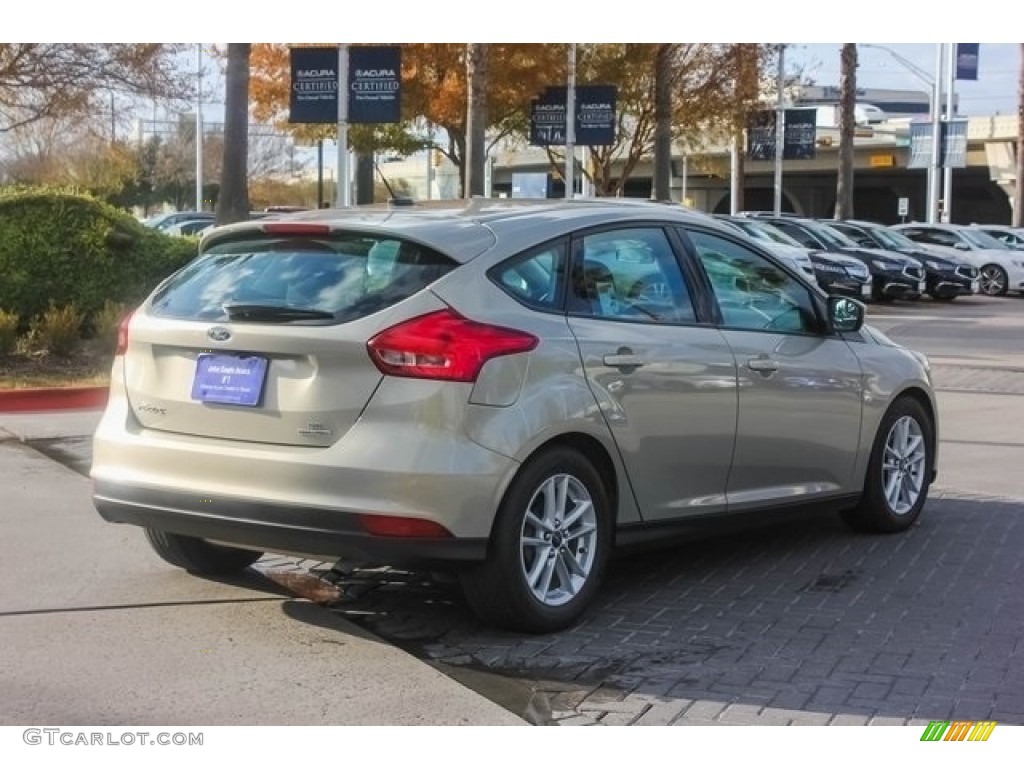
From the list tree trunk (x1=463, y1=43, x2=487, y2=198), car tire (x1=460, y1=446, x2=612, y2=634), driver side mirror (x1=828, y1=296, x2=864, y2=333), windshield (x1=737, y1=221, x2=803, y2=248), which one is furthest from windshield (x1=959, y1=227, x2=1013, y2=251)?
car tire (x1=460, y1=446, x2=612, y2=634)

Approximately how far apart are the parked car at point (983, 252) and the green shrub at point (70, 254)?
71.2ft

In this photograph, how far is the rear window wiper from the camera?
5188 millimetres

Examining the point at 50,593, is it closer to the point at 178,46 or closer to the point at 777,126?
the point at 178,46

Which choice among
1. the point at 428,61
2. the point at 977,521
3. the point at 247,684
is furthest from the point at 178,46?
the point at 247,684

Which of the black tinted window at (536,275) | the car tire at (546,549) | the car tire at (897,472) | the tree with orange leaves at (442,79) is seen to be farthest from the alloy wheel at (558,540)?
the tree with orange leaves at (442,79)

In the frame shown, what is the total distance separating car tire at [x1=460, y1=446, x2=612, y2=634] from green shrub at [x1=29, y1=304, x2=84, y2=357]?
9.27m

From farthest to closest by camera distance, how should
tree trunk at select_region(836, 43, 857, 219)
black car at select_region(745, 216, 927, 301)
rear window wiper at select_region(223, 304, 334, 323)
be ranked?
tree trunk at select_region(836, 43, 857, 219)
black car at select_region(745, 216, 927, 301)
rear window wiper at select_region(223, 304, 334, 323)

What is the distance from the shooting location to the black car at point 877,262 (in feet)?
93.2

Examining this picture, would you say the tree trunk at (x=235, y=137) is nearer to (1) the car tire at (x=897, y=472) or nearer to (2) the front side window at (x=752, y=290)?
(1) the car tire at (x=897, y=472)

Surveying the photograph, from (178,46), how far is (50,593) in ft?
53.9

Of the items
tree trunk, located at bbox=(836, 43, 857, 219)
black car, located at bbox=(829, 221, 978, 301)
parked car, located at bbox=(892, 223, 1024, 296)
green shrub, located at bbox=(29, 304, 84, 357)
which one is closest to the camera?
green shrub, located at bbox=(29, 304, 84, 357)

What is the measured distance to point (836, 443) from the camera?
6.86 metres

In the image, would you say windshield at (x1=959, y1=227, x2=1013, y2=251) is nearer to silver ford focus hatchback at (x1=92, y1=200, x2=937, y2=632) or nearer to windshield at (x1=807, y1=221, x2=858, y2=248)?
windshield at (x1=807, y1=221, x2=858, y2=248)

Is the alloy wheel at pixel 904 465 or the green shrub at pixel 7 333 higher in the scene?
the green shrub at pixel 7 333
